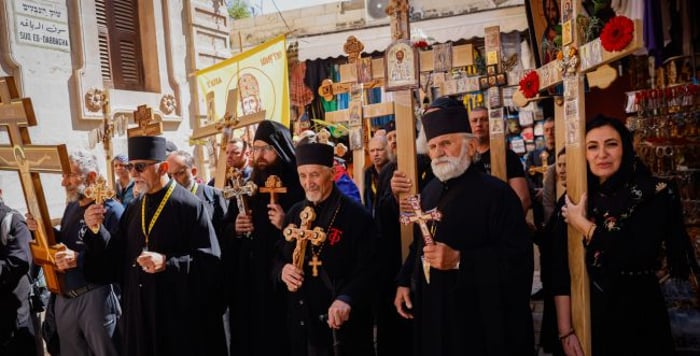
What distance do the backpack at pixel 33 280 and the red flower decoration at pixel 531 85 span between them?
4216 mm

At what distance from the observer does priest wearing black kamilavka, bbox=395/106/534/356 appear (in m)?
2.82

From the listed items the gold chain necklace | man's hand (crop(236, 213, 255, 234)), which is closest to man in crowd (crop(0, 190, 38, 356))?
the gold chain necklace

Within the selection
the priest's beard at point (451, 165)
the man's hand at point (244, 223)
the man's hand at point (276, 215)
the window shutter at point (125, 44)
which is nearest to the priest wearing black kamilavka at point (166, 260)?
the man's hand at point (244, 223)

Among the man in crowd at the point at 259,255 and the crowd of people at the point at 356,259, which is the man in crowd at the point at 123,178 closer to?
the crowd of people at the point at 356,259

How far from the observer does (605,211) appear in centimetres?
288

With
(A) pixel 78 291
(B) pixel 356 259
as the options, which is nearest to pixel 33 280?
(A) pixel 78 291

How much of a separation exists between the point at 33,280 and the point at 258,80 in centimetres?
367

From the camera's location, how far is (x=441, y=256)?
2.75 metres

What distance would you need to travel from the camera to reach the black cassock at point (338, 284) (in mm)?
3367

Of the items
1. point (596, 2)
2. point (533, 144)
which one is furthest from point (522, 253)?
point (533, 144)

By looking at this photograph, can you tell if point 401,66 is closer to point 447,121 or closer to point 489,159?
point 447,121

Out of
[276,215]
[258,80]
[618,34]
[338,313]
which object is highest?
[258,80]

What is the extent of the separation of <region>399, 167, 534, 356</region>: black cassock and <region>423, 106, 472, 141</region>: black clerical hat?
0.87ft

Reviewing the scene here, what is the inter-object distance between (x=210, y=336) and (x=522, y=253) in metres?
2.55
